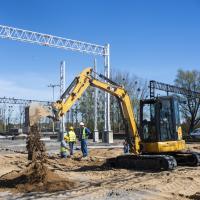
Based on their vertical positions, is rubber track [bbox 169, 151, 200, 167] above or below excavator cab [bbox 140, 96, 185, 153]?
below

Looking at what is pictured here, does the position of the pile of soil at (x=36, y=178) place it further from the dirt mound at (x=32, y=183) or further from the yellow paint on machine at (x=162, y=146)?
the yellow paint on machine at (x=162, y=146)

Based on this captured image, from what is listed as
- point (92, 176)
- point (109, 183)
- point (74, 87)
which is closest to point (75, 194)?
point (109, 183)

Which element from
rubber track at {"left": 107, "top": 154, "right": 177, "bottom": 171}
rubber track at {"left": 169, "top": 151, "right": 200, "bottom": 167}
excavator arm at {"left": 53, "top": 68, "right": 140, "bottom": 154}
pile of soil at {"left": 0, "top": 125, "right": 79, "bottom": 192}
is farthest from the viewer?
rubber track at {"left": 169, "top": 151, "right": 200, "bottom": 167}

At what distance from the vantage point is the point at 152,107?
17.3m

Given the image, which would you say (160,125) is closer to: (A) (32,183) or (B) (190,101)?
(A) (32,183)

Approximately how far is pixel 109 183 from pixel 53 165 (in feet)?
19.1

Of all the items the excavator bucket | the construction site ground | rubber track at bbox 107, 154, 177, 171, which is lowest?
the construction site ground

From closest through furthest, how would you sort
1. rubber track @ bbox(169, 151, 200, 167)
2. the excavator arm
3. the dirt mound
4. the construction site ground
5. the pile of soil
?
the construction site ground
the dirt mound
the pile of soil
the excavator arm
rubber track @ bbox(169, 151, 200, 167)

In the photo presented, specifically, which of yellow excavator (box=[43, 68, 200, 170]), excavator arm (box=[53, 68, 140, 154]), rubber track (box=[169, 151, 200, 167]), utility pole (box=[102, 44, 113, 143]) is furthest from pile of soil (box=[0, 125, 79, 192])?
utility pole (box=[102, 44, 113, 143])

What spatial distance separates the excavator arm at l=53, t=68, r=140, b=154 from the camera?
1580cm

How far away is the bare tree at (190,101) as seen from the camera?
7375 centimetres

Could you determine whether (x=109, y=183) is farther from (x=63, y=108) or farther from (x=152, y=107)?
(x=152, y=107)

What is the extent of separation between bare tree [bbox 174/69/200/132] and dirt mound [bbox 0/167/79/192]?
59425mm

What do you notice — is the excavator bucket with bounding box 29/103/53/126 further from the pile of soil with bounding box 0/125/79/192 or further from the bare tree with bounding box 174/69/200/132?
the bare tree with bounding box 174/69/200/132
